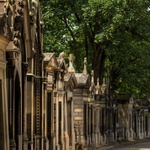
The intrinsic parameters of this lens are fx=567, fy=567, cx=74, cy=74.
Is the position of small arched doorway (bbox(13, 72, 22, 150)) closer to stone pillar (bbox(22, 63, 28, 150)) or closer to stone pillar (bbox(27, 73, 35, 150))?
stone pillar (bbox(22, 63, 28, 150))

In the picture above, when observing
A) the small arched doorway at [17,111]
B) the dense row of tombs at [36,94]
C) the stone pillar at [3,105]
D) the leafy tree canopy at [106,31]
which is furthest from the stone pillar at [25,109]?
the leafy tree canopy at [106,31]

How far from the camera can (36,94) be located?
19.2m

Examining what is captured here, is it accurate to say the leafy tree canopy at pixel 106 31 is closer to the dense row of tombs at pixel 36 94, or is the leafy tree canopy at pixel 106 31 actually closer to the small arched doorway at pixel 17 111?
the dense row of tombs at pixel 36 94

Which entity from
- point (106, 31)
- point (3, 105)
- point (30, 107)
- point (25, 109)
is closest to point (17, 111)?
point (25, 109)

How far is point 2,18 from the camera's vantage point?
1205 cm

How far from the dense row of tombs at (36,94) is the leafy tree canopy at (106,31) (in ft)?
9.71

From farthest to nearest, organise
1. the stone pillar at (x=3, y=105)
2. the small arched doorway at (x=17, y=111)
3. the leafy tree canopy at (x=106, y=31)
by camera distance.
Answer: the leafy tree canopy at (x=106, y=31), the small arched doorway at (x=17, y=111), the stone pillar at (x=3, y=105)

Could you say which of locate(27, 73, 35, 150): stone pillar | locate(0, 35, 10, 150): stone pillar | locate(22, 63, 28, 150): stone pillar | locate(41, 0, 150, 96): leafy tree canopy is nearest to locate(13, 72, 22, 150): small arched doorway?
locate(22, 63, 28, 150): stone pillar

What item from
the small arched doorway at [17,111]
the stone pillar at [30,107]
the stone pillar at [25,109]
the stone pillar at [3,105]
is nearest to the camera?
the stone pillar at [3,105]

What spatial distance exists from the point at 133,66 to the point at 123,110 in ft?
30.1

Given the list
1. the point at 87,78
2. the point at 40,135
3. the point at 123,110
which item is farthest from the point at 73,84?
the point at 123,110

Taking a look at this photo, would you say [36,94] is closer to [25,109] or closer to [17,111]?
[25,109]

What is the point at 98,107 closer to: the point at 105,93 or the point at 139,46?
the point at 105,93

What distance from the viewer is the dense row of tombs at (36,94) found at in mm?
13664
